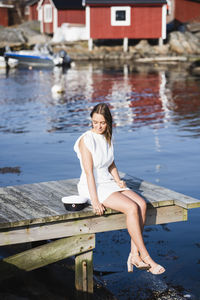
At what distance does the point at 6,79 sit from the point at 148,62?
16.7 metres

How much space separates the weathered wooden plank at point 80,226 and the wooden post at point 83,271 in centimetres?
29

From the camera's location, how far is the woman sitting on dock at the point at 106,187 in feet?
17.2

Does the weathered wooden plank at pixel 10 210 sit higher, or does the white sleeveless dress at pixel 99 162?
the white sleeveless dress at pixel 99 162

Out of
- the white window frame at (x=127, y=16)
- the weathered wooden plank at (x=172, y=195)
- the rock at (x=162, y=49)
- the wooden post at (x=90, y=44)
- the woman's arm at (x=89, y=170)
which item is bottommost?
the rock at (x=162, y=49)

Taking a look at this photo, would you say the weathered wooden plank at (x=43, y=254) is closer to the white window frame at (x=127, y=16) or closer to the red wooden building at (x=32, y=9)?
the white window frame at (x=127, y=16)

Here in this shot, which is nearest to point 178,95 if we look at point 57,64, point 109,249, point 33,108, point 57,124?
point 33,108

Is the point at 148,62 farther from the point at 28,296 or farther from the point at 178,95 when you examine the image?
the point at 28,296

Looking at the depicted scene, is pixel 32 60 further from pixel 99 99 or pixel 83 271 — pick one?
pixel 83 271

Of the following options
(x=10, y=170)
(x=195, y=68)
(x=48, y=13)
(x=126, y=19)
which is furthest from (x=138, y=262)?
(x=48, y=13)

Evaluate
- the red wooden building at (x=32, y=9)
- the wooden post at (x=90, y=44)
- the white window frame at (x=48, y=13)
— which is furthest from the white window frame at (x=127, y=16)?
the red wooden building at (x=32, y=9)

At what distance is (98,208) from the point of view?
5285 mm

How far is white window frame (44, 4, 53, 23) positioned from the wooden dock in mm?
52637

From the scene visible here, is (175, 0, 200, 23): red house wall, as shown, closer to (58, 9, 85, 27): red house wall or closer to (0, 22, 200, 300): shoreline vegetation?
(0, 22, 200, 300): shoreline vegetation

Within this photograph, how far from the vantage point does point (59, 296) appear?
575cm
